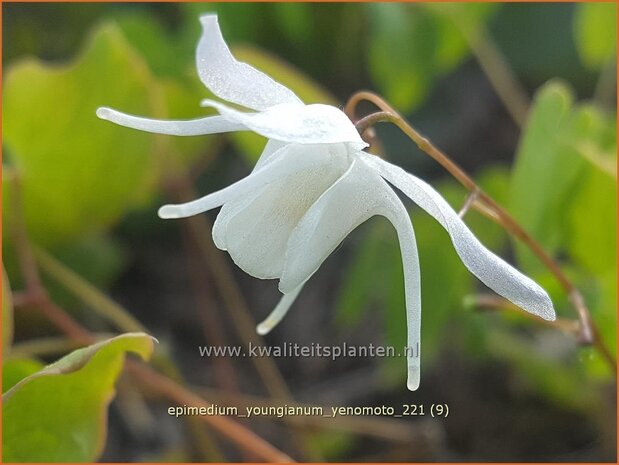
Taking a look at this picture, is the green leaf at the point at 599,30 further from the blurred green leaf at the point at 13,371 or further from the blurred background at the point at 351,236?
the blurred green leaf at the point at 13,371

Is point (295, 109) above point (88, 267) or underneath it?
above

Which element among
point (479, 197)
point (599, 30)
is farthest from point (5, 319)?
point (599, 30)

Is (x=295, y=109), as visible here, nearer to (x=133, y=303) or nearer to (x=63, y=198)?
(x=63, y=198)

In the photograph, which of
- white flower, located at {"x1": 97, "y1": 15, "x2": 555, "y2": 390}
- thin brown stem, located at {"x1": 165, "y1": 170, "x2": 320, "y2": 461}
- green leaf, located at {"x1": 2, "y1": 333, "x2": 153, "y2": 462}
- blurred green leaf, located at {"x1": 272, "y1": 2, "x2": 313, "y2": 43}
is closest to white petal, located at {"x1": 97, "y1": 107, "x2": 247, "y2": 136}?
white flower, located at {"x1": 97, "y1": 15, "x2": 555, "y2": 390}

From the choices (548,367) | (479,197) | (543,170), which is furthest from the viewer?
(548,367)

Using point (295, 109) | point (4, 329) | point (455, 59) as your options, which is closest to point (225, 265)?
point (455, 59)

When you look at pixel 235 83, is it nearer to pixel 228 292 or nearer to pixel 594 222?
pixel 594 222

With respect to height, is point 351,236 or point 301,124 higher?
point 301,124
